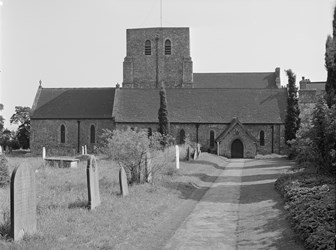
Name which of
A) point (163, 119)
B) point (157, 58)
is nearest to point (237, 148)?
point (163, 119)

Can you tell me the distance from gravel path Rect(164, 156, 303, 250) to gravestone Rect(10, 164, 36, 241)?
9.99ft

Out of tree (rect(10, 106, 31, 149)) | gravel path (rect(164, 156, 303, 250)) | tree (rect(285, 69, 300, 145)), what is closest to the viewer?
gravel path (rect(164, 156, 303, 250))

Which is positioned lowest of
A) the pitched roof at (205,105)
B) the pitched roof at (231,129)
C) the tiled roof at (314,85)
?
the pitched roof at (231,129)

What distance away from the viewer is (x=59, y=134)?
163 ft

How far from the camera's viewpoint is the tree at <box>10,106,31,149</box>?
66.2 m

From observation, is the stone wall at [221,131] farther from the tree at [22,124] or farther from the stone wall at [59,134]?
the tree at [22,124]

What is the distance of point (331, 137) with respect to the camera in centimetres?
1694

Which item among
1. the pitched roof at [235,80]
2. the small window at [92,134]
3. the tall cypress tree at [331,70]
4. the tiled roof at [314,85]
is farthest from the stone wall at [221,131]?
the tiled roof at [314,85]

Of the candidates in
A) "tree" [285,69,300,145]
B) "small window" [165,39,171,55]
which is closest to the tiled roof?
"small window" [165,39,171,55]

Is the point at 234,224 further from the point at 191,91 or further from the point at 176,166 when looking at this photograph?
the point at 191,91

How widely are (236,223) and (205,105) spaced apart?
37369 mm

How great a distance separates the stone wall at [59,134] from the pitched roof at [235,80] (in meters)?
16.9

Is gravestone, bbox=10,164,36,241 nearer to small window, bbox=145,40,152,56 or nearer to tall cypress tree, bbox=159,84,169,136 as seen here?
tall cypress tree, bbox=159,84,169,136

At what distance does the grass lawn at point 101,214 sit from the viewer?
9398 millimetres
